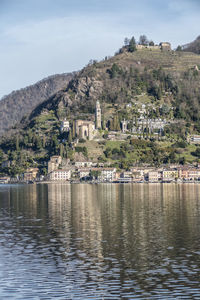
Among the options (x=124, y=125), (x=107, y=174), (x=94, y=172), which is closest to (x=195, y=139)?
(x=124, y=125)

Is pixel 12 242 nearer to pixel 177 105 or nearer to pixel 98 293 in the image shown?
pixel 98 293

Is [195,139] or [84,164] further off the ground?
[195,139]

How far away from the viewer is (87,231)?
40.5m

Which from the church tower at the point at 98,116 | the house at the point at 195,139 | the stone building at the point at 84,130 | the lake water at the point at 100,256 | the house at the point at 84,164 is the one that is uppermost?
the church tower at the point at 98,116

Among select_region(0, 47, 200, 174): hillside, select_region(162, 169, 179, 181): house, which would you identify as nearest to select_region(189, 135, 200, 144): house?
select_region(0, 47, 200, 174): hillside

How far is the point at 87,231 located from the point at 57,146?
12327 centimetres

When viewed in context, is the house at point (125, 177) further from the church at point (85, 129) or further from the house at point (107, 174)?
the church at point (85, 129)

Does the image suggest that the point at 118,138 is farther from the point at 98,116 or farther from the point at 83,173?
the point at 83,173

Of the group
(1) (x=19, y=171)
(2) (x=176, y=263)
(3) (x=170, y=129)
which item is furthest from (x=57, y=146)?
(2) (x=176, y=263)

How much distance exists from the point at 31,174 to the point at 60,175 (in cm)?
923

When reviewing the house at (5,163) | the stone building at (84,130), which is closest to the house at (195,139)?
the stone building at (84,130)

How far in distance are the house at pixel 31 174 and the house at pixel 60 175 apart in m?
5.68

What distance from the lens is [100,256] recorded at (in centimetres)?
3053

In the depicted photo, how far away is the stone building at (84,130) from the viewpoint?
16940 cm
